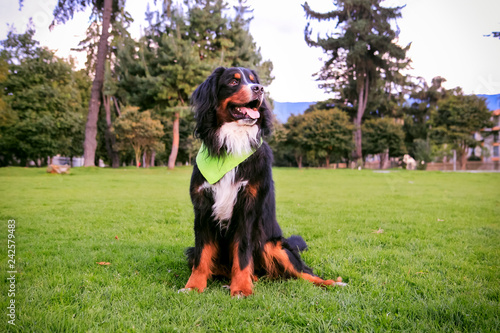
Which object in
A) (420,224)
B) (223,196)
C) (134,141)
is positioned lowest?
(420,224)

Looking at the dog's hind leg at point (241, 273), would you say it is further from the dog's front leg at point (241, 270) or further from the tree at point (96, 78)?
the tree at point (96, 78)

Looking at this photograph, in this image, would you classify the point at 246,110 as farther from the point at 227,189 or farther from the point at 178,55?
the point at 178,55

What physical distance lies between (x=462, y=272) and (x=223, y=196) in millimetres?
2817

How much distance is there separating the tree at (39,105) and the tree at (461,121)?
44567mm

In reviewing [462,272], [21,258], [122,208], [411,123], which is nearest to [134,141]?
[122,208]

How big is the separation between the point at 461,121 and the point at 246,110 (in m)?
42.7

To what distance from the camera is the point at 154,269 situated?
340cm

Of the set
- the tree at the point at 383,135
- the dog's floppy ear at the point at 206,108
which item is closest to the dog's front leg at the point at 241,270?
the dog's floppy ear at the point at 206,108

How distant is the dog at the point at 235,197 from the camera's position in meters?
2.95

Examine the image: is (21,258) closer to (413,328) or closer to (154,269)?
(154,269)

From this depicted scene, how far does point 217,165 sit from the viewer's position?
3043 mm

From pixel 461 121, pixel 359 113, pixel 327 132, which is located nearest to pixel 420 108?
pixel 461 121

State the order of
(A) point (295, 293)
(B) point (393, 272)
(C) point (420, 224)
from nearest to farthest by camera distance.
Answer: (A) point (295, 293) < (B) point (393, 272) < (C) point (420, 224)

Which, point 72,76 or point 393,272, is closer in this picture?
point 393,272
